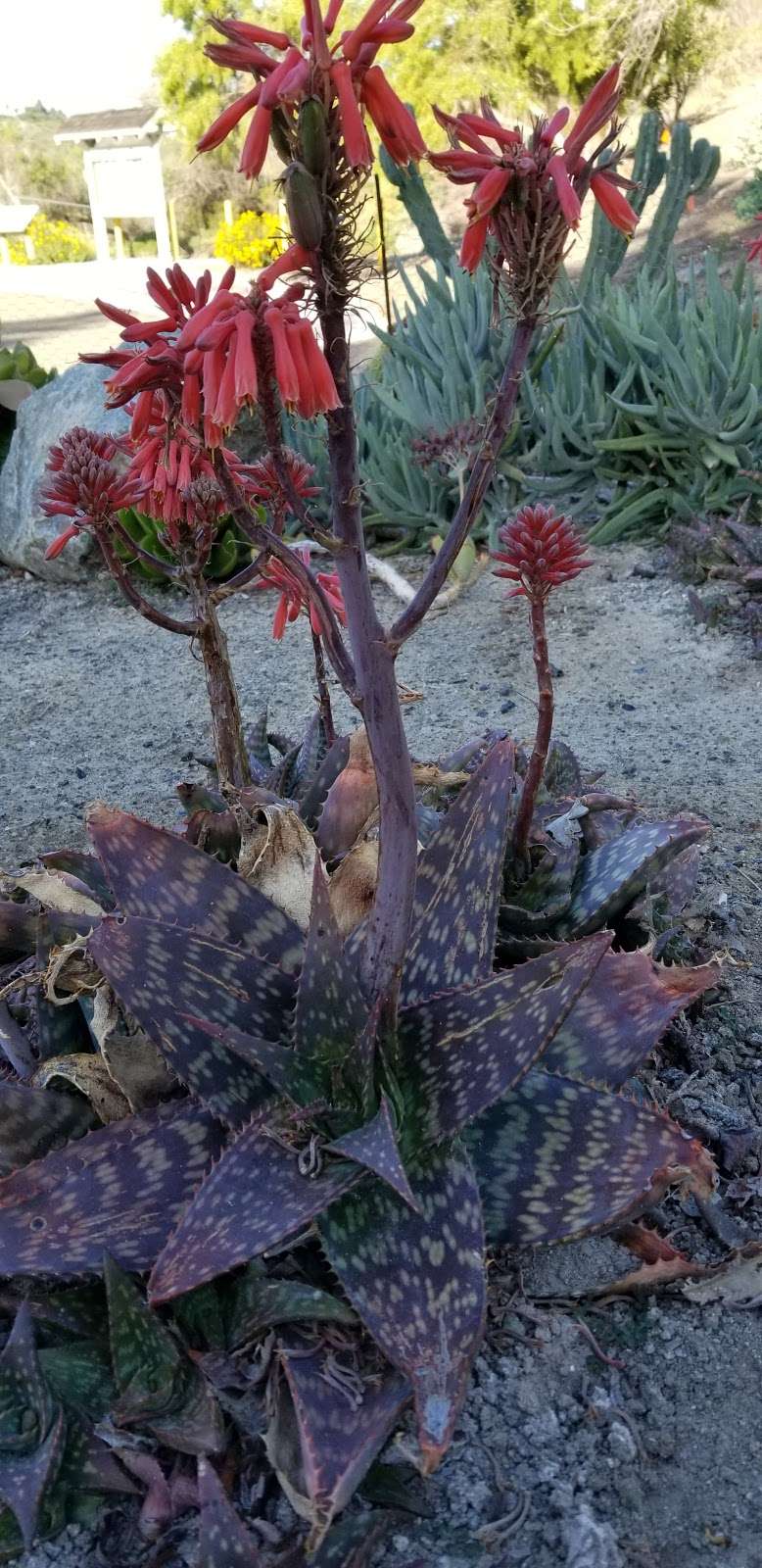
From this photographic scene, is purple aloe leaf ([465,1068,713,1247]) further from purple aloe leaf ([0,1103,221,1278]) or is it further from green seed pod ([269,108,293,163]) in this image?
green seed pod ([269,108,293,163])

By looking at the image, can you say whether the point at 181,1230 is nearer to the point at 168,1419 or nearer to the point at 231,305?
the point at 168,1419

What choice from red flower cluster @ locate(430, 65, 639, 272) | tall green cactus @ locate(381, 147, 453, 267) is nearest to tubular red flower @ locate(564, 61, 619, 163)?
red flower cluster @ locate(430, 65, 639, 272)

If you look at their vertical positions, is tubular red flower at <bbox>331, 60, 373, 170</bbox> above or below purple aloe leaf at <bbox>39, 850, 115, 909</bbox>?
above

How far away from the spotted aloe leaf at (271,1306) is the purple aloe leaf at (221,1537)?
0.67 feet

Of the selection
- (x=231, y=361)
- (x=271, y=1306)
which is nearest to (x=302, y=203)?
(x=231, y=361)

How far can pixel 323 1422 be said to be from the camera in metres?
1.44

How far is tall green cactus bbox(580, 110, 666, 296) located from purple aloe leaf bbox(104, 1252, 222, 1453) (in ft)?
19.1

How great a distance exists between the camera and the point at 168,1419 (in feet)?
4.94

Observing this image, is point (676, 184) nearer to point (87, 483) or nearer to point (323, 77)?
point (87, 483)

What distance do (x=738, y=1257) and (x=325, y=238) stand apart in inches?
60.2

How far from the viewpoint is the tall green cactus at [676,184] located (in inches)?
269

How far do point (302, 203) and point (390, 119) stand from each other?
128 mm

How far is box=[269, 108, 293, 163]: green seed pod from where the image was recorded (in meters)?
1.10

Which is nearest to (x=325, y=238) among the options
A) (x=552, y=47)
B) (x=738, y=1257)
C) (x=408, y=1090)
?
(x=408, y=1090)
